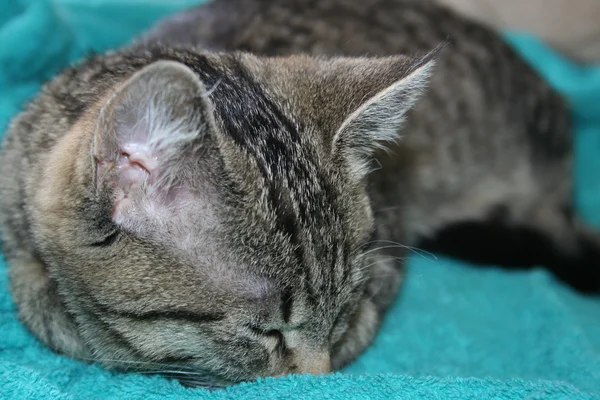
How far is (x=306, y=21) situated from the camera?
1859 mm

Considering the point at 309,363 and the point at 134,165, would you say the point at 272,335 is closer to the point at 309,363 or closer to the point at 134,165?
the point at 309,363

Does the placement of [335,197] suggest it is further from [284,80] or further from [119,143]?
[119,143]

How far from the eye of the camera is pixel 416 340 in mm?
1551

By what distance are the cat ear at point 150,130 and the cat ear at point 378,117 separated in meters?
0.30

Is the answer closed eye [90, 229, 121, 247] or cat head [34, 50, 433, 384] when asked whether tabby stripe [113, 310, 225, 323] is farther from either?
closed eye [90, 229, 121, 247]

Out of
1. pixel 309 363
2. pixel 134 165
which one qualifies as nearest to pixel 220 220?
pixel 134 165

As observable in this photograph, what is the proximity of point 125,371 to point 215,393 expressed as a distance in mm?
208

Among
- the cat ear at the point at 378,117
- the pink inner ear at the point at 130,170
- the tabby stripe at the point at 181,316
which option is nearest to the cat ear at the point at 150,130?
the pink inner ear at the point at 130,170

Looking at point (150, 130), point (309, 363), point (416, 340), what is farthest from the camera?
point (416, 340)

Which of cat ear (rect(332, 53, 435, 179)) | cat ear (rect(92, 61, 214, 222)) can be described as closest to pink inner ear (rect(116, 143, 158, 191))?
cat ear (rect(92, 61, 214, 222))

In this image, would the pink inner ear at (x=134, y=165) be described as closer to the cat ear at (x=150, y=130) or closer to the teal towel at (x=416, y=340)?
the cat ear at (x=150, y=130)

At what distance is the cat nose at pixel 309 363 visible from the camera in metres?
1.14

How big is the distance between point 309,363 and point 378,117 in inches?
17.3

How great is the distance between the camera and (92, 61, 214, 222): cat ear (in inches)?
33.1
